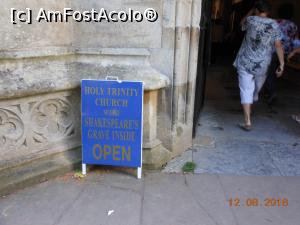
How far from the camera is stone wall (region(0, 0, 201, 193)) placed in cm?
329

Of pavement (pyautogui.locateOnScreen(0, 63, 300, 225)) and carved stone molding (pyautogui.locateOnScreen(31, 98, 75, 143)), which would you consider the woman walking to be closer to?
pavement (pyautogui.locateOnScreen(0, 63, 300, 225))

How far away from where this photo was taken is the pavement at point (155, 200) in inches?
119

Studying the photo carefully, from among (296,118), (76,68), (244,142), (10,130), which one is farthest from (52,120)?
(296,118)

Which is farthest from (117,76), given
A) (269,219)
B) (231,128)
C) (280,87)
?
(280,87)

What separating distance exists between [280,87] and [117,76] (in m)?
5.80

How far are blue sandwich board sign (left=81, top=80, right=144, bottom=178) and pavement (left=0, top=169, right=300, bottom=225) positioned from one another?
24cm

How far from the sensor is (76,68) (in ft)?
12.2

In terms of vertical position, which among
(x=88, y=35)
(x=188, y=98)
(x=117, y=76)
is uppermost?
(x=88, y=35)

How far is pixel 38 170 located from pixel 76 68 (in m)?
1.10

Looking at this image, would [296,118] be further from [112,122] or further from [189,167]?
[112,122]

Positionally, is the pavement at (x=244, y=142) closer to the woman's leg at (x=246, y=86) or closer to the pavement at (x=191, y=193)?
the pavement at (x=191, y=193)

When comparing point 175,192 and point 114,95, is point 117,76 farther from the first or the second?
point 175,192

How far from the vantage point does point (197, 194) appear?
11.3ft
